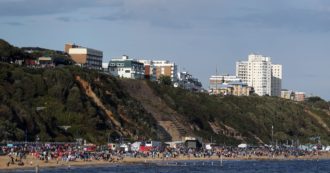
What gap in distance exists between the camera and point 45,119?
3846 inches

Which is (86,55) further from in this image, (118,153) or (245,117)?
(118,153)

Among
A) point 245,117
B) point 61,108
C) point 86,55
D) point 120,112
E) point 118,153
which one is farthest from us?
point 86,55

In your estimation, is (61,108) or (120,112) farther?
(120,112)

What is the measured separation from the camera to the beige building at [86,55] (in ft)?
590

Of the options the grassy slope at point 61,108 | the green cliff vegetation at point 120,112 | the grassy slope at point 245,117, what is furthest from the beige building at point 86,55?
the grassy slope at point 61,108

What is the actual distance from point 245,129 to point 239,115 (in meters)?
6.46

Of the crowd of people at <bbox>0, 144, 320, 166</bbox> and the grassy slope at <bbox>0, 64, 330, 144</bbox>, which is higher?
the grassy slope at <bbox>0, 64, 330, 144</bbox>

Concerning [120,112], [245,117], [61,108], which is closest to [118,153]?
[61,108]

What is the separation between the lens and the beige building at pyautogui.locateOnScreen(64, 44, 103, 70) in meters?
180

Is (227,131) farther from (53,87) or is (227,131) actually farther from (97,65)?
(97,65)

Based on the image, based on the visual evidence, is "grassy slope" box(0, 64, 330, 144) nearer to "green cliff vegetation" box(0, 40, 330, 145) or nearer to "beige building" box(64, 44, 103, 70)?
"green cliff vegetation" box(0, 40, 330, 145)

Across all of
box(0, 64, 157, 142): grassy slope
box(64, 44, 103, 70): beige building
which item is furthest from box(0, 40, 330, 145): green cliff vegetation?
box(64, 44, 103, 70): beige building

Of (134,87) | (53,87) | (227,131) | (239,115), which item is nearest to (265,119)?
(239,115)

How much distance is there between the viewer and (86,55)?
181625mm
